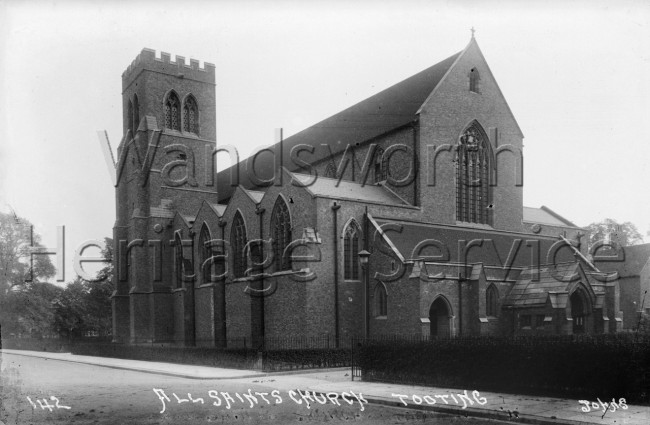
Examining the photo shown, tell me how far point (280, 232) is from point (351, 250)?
13.4 feet

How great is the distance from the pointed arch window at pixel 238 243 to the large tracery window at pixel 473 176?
12482 mm

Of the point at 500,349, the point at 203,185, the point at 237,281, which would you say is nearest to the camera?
the point at 500,349

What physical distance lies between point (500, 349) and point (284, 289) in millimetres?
17025

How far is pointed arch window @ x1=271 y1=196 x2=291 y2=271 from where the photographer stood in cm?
3294

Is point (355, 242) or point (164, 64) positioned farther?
point (164, 64)

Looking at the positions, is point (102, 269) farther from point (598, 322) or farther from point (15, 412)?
point (15, 412)

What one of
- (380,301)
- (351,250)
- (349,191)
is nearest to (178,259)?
(349,191)

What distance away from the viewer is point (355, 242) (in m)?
32.1

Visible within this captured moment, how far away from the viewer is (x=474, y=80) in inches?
1457

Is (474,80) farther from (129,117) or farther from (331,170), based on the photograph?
(129,117)

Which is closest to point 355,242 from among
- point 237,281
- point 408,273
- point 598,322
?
point 408,273

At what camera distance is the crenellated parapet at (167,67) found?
45.2 metres

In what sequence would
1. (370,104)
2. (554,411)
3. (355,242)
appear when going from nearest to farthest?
1. (554,411)
2. (355,242)
3. (370,104)

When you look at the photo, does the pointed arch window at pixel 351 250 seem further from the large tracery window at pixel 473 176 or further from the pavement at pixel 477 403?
the pavement at pixel 477 403
